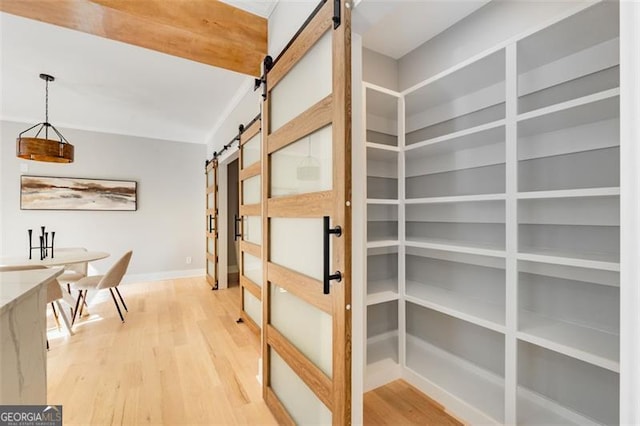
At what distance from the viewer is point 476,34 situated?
1.88m

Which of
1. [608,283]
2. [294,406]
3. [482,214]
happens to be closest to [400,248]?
A: [482,214]

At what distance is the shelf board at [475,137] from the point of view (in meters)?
1.60

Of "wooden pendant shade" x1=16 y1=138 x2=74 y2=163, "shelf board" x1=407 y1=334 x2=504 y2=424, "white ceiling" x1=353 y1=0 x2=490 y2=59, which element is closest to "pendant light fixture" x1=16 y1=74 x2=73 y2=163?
"wooden pendant shade" x1=16 y1=138 x2=74 y2=163

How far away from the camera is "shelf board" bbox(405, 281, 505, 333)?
160 cm

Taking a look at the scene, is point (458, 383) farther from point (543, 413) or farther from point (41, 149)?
point (41, 149)

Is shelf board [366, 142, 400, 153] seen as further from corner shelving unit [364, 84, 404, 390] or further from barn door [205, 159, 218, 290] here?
barn door [205, 159, 218, 290]

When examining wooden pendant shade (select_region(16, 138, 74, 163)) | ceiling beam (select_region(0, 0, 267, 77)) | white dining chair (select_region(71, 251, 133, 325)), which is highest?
ceiling beam (select_region(0, 0, 267, 77))

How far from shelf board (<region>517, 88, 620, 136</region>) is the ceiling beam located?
1739mm

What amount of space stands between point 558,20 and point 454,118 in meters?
0.79

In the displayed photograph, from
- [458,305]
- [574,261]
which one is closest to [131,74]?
[458,305]

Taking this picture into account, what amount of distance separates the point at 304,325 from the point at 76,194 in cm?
498

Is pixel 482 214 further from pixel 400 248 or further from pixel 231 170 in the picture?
pixel 231 170

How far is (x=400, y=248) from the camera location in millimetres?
2129

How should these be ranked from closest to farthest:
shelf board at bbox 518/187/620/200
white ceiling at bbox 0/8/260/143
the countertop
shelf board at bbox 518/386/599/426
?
the countertop
shelf board at bbox 518/187/620/200
shelf board at bbox 518/386/599/426
white ceiling at bbox 0/8/260/143
